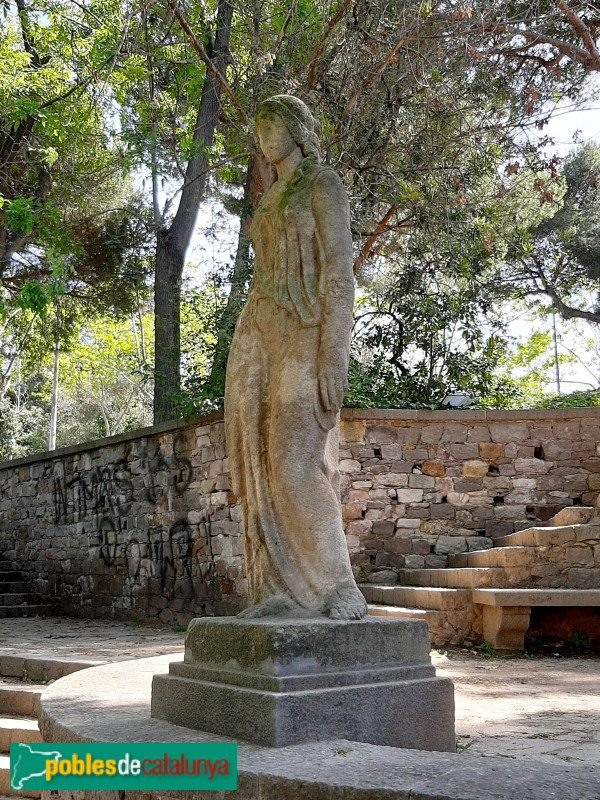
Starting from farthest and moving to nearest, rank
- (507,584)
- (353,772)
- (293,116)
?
(507,584)
(293,116)
(353,772)

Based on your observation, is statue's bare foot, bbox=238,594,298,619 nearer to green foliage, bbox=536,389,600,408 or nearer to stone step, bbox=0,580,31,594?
green foliage, bbox=536,389,600,408

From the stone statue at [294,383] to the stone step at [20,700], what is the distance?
9.60ft

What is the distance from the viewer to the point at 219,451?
10359 mm

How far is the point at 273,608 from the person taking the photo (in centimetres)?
334

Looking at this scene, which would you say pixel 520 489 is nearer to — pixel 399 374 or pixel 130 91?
pixel 399 374

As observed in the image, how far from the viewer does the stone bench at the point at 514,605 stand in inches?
283

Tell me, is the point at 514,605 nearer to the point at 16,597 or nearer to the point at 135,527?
the point at 135,527

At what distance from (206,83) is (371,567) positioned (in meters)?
7.20

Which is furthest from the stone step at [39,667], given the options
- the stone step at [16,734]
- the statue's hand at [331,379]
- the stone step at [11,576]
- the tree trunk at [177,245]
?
the stone step at [11,576]

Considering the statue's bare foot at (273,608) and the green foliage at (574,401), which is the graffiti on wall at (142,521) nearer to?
the green foliage at (574,401)

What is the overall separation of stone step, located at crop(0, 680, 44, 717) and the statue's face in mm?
3893

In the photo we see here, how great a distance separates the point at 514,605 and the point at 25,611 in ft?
28.1

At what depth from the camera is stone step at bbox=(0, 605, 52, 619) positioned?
1301 cm

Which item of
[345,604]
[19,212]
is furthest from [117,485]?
[345,604]
